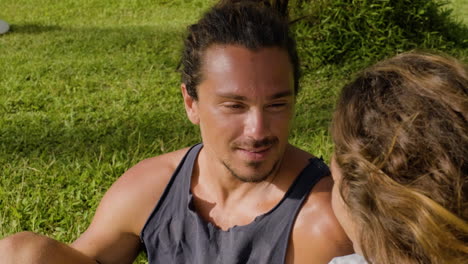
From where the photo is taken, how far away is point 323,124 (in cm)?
370

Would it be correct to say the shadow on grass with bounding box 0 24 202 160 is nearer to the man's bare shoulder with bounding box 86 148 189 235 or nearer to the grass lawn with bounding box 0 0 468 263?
the grass lawn with bounding box 0 0 468 263

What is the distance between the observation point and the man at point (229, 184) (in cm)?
190

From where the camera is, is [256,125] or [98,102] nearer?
[256,125]

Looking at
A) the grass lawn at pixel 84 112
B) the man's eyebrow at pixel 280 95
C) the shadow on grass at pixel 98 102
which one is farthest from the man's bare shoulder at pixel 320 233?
the shadow on grass at pixel 98 102

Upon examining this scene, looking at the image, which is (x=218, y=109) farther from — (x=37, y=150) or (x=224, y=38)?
(x=37, y=150)

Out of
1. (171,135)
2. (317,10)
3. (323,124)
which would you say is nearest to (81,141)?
(171,135)

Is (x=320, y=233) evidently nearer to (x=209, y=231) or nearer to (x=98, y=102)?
(x=209, y=231)

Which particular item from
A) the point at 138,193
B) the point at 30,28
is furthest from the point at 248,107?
the point at 30,28

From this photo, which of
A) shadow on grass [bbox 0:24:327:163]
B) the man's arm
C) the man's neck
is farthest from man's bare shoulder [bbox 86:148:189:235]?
shadow on grass [bbox 0:24:327:163]

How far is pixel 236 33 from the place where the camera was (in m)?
1.98

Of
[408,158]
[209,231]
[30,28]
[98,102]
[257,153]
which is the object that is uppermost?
[30,28]

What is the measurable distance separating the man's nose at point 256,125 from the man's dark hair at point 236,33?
0.21 meters

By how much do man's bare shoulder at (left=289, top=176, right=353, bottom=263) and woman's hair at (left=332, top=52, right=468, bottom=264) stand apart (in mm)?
456

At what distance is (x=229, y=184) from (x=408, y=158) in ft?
3.02
